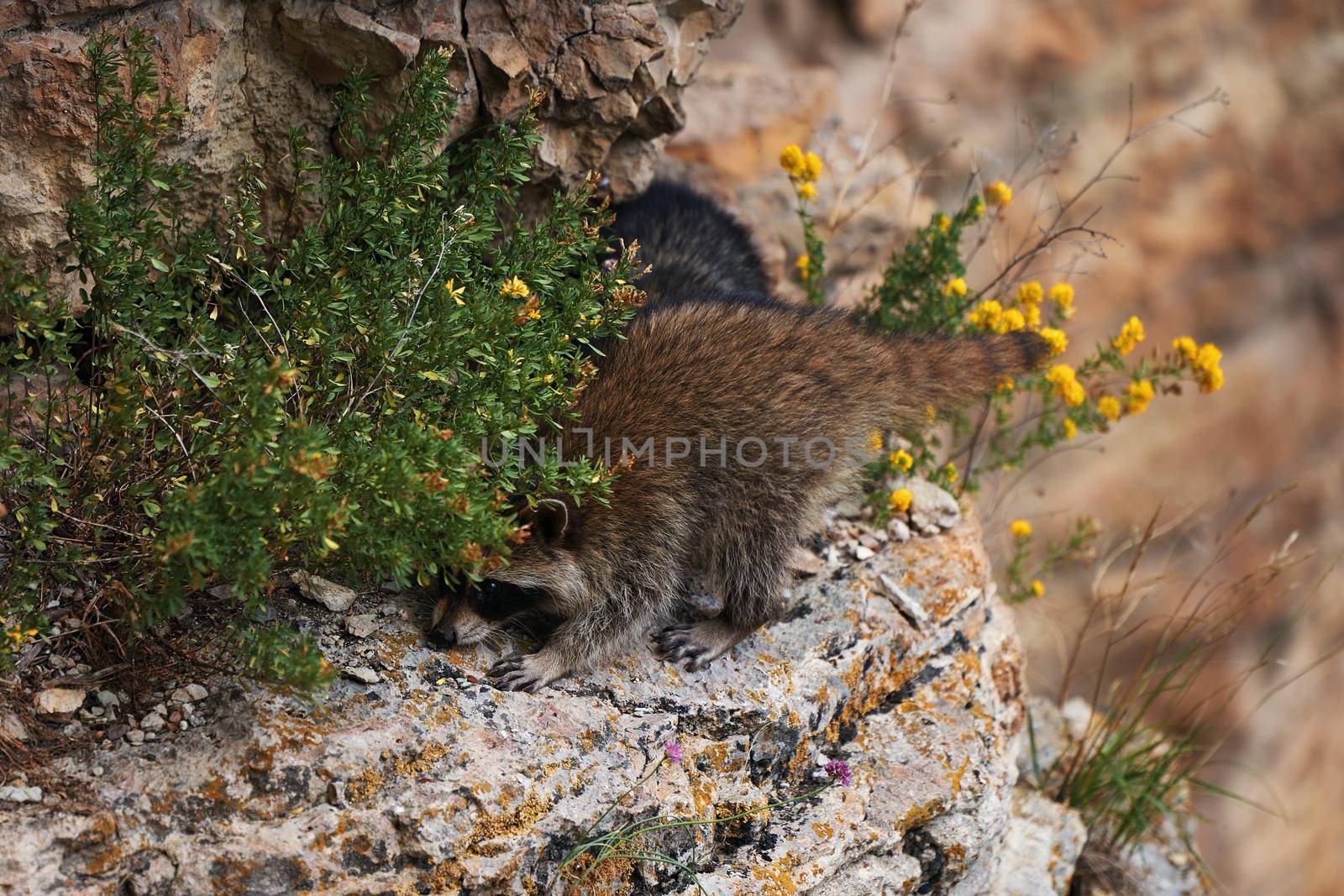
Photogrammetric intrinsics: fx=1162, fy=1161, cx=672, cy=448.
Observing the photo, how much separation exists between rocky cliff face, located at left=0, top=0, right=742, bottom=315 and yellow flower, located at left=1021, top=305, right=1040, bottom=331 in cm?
171

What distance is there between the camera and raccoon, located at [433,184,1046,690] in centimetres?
387

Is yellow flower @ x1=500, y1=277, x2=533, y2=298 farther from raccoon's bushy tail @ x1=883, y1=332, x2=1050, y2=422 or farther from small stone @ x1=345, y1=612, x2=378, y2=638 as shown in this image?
raccoon's bushy tail @ x1=883, y1=332, x2=1050, y2=422

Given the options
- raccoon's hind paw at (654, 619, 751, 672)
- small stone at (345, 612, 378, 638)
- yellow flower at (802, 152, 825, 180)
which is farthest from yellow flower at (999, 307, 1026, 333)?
small stone at (345, 612, 378, 638)

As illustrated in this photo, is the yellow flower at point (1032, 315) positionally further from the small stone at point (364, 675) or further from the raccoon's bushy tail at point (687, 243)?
the small stone at point (364, 675)

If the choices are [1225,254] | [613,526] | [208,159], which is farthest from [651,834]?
[1225,254]

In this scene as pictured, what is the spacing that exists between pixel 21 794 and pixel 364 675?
89 cm

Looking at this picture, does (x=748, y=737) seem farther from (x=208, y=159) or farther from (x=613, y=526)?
(x=208, y=159)

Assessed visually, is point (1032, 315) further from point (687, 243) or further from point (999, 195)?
point (687, 243)

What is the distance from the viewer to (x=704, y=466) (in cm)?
407

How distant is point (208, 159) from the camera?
3.96 metres

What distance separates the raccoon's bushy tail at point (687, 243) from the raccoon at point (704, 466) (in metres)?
0.74

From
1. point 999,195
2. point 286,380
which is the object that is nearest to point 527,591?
point 286,380

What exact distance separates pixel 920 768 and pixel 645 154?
2808 mm

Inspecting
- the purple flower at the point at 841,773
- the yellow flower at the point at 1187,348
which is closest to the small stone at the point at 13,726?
the purple flower at the point at 841,773
